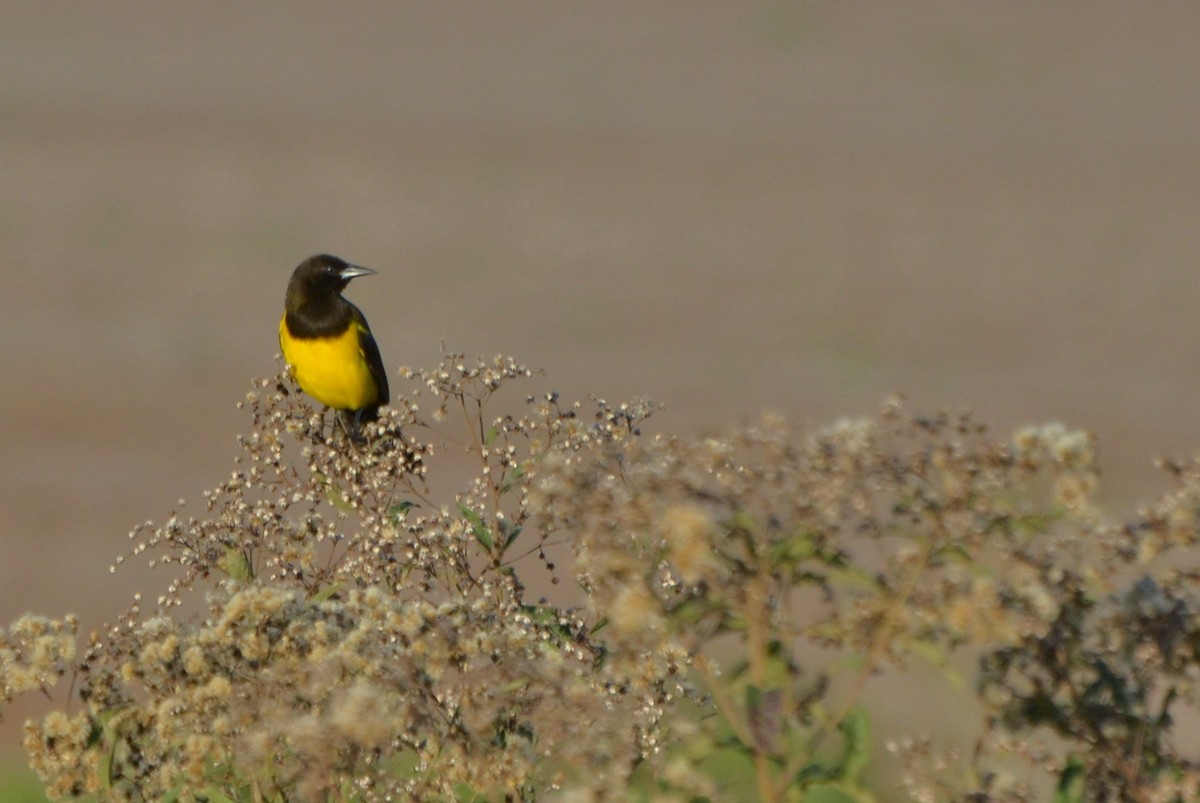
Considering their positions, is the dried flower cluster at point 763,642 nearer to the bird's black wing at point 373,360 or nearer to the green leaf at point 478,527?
the green leaf at point 478,527

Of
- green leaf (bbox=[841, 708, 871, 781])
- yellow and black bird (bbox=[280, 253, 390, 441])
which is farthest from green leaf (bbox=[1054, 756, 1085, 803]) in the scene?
yellow and black bird (bbox=[280, 253, 390, 441])

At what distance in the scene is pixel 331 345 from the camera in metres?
6.31

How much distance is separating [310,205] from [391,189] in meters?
0.89

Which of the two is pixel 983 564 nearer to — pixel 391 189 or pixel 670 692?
pixel 670 692

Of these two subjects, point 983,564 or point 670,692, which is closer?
point 983,564

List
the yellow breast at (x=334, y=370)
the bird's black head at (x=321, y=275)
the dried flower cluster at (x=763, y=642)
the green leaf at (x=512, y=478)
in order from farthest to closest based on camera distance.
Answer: the bird's black head at (x=321, y=275) < the yellow breast at (x=334, y=370) < the green leaf at (x=512, y=478) < the dried flower cluster at (x=763, y=642)

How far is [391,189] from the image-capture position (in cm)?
1611

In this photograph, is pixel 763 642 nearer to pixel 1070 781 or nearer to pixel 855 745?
pixel 855 745

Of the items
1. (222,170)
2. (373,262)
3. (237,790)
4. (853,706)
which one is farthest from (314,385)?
(222,170)

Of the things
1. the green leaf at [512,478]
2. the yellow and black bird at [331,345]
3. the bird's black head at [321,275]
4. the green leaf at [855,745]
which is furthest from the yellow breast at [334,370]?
the green leaf at [855,745]

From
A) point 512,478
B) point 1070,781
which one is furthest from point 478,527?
point 1070,781

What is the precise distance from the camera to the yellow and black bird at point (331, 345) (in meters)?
6.23

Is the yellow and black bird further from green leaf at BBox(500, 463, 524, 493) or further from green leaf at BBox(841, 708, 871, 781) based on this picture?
green leaf at BBox(841, 708, 871, 781)

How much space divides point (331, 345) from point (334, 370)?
0.10 meters
